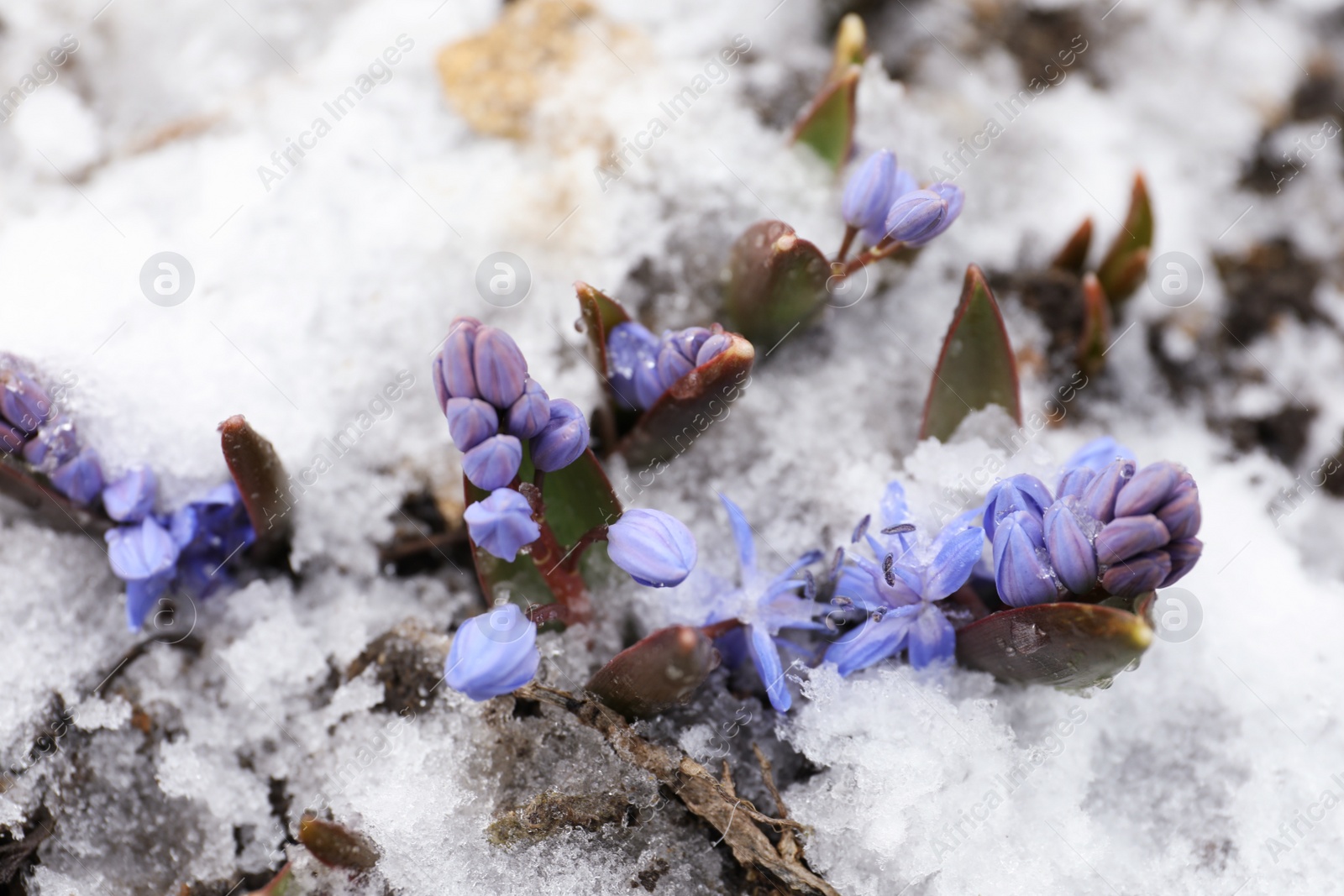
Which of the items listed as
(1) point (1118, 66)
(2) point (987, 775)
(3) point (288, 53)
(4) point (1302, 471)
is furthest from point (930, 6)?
(2) point (987, 775)

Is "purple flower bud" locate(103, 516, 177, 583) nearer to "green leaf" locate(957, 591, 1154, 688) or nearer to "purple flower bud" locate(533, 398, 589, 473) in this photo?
"purple flower bud" locate(533, 398, 589, 473)

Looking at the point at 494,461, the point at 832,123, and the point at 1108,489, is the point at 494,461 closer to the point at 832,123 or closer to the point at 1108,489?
the point at 1108,489

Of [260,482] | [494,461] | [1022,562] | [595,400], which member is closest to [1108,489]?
[1022,562]

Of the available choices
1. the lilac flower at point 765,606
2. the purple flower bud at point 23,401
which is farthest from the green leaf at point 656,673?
the purple flower bud at point 23,401

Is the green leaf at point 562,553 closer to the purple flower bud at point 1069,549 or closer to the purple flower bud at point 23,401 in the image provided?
the purple flower bud at point 1069,549

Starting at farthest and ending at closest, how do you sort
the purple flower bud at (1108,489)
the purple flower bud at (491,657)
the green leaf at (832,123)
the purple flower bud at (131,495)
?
the green leaf at (832,123) → the purple flower bud at (131,495) → the purple flower bud at (1108,489) → the purple flower bud at (491,657)
